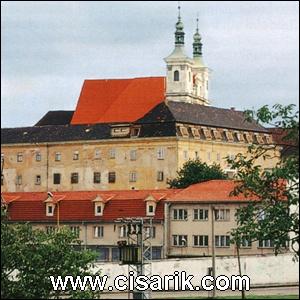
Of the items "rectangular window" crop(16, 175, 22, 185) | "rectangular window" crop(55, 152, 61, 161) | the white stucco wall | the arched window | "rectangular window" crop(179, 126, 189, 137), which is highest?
the arched window

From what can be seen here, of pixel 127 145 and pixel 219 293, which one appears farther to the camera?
pixel 127 145

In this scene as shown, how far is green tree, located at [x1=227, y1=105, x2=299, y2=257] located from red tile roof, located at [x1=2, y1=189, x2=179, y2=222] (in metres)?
48.5

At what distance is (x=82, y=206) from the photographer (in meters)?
82.6

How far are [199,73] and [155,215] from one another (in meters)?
91.1

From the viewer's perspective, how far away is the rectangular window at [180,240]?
75956 mm

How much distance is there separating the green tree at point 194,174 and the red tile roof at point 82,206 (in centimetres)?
1753

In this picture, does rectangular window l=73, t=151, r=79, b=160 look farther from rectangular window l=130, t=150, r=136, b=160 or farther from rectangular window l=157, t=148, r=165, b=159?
rectangular window l=157, t=148, r=165, b=159

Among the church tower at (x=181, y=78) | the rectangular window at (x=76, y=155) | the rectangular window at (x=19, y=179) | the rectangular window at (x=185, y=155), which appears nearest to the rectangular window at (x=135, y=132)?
the rectangular window at (x=185, y=155)

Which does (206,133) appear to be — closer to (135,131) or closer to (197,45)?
(135,131)

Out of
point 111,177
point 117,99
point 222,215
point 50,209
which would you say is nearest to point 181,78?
point 117,99

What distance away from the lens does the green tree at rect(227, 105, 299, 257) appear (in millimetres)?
28078

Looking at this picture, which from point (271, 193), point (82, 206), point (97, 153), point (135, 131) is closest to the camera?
point (271, 193)

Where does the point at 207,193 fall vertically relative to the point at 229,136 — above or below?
below

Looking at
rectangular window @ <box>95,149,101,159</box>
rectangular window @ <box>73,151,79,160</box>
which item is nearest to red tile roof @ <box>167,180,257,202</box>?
rectangular window @ <box>95,149,101,159</box>
